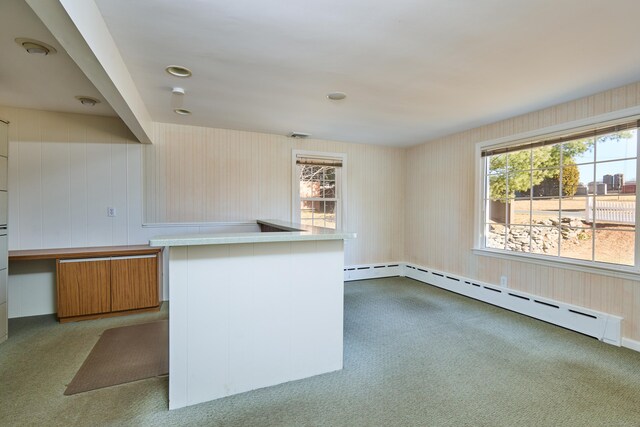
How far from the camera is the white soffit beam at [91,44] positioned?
4.29ft

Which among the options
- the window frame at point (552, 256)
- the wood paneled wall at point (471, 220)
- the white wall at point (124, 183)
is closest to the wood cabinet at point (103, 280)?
the white wall at point (124, 183)

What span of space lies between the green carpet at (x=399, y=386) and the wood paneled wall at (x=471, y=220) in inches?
17.7

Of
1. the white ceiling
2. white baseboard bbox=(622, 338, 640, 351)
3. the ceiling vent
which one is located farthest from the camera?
the ceiling vent

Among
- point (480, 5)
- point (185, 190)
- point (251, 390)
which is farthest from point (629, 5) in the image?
point (185, 190)

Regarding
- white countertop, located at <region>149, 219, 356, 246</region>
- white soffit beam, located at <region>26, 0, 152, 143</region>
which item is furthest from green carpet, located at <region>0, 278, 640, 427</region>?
white soffit beam, located at <region>26, 0, 152, 143</region>

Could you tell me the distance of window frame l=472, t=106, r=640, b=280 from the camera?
8.79 ft

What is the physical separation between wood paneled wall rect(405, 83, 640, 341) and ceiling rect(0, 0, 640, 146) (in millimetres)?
209

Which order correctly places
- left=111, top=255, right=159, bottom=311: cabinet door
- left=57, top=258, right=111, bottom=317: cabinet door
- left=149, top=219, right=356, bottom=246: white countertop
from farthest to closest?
left=111, top=255, right=159, bottom=311: cabinet door → left=57, top=258, right=111, bottom=317: cabinet door → left=149, top=219, right=356, bottom=246: white countertop

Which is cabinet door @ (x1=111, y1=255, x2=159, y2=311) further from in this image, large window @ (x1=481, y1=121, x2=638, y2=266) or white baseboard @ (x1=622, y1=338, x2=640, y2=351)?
white baseboard @ (x1=622, y1=338, x2=640, y2=351)

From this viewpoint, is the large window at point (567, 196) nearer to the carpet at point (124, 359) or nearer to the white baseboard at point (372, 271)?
the white baseboard at point (372, 271)

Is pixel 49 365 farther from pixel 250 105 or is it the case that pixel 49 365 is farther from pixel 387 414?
pixel 250 105

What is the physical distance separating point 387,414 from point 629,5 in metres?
2.68

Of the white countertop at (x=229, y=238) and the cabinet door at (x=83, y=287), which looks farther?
the cabinet door at (x=83, y=287)

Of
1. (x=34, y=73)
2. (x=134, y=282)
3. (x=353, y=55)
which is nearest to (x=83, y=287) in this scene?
(x=134, y=282)
